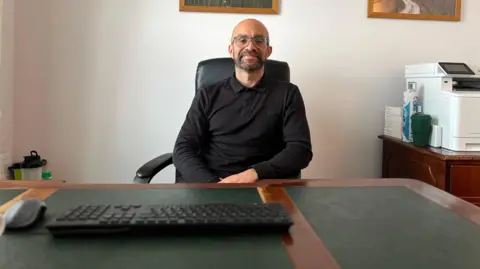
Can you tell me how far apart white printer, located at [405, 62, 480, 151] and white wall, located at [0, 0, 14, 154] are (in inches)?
83.4

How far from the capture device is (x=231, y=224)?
86 centimetres

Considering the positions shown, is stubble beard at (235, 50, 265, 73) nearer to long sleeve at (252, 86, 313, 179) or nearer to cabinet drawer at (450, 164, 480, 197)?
long sleeve at (252, 86, 313, 179)

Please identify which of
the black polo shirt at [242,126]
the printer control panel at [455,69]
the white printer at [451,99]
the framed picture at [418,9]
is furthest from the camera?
the framed picture at [418,9]

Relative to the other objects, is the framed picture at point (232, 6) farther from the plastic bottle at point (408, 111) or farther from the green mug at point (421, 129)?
the green mug at point (421, 129)

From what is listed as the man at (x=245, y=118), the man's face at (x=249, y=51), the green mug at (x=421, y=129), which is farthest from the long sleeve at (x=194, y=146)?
the green mug at (x=421, y=129)

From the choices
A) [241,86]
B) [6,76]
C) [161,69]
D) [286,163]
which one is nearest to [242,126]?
[241,86]

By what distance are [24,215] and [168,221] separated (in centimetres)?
28

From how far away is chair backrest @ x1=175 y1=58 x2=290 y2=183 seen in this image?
2166 millimetres

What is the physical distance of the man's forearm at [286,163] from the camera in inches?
68.3

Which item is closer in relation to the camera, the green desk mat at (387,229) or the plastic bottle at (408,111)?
the green desk mat at (387,229)

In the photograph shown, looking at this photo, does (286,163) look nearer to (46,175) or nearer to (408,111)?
(408,111)

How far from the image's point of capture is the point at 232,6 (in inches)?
101

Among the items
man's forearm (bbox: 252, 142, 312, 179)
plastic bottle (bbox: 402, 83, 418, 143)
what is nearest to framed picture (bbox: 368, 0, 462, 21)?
plastic bottle (bbox: 402, 83, 418, 143)

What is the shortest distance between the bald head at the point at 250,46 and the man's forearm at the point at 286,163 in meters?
0.39
